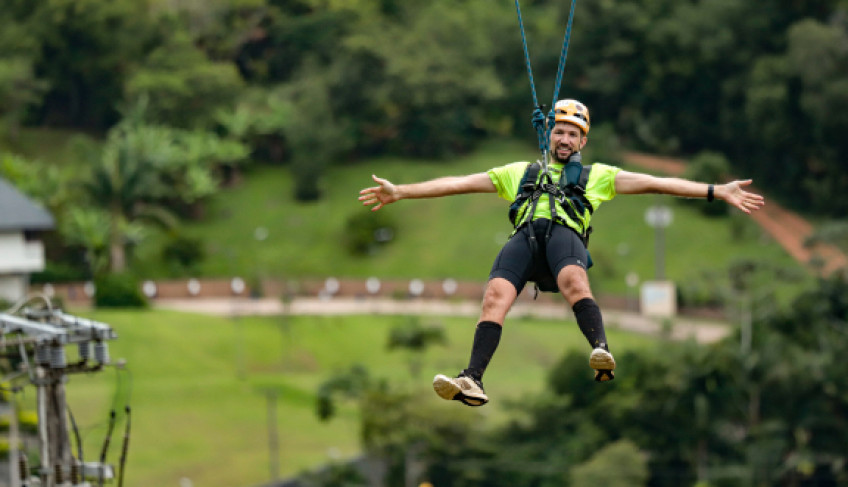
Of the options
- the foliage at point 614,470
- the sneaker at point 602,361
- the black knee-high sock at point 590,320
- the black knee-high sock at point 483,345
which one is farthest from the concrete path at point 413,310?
the sneaker at point 602,361

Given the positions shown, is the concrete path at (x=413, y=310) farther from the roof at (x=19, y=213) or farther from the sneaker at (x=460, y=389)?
the sneaker at (x=460, y=389)

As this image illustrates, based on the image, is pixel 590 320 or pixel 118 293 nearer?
pixel 590 320

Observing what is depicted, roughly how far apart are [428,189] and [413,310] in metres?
57.5

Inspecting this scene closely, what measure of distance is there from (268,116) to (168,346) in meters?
33.3

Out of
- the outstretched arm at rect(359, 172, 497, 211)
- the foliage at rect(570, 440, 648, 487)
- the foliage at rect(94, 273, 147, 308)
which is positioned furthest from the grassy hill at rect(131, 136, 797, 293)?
the outstretched arm at rect(359, 172, 497, 211)

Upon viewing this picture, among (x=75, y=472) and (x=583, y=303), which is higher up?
(x=583, y=303)

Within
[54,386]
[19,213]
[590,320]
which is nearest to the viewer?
[590,320]

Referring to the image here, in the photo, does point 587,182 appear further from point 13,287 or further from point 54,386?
point 13,287

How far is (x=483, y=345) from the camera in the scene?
10.3 metres

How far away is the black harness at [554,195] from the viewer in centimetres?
1080

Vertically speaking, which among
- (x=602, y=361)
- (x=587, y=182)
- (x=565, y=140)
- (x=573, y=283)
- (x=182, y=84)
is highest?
(x=182, y=84)

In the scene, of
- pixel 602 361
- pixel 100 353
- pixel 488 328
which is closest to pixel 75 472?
pixel 100 353

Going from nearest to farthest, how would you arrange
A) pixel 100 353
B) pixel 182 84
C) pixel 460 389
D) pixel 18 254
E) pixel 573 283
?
pixel 460 389
pixel 573 283
pixel 100 353
pixel 18 254
pixel 182 84

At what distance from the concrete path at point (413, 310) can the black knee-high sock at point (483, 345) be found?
49795 mm
